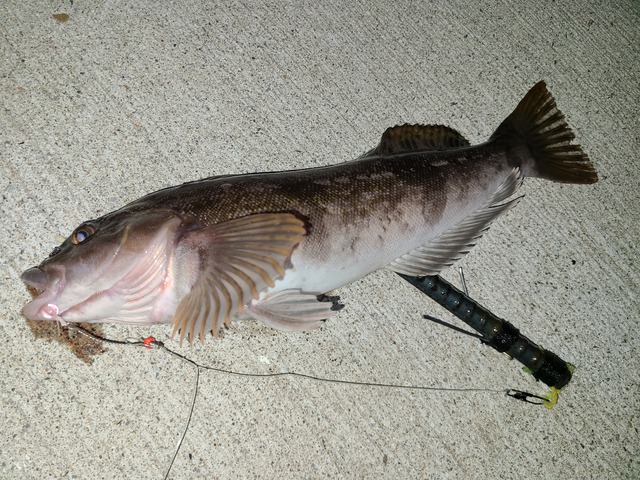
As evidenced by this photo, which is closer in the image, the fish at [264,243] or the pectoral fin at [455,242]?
the fish at [264,243]

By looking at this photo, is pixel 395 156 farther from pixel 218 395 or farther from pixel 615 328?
pixel 615 328

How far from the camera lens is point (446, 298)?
7.45 ft

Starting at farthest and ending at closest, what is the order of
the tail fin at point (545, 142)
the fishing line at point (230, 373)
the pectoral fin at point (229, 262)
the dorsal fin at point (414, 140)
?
1. the tail fin at point (545, 142)
2. the dorsal fin at point (414, 140)
3. the fishing line at point (230, 373)
4. the pectoral fin at point (229, 262)

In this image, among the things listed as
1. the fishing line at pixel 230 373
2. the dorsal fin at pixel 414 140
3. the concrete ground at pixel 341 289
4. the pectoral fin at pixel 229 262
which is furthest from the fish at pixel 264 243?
the concrete ground at pixel 341 289

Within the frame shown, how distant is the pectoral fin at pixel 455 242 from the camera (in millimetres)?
2205

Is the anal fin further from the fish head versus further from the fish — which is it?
the fish head

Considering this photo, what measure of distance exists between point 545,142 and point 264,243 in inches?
69.0

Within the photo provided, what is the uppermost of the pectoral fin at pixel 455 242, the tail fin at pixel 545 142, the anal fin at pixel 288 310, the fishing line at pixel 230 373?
the tail fin at pixel 545 142

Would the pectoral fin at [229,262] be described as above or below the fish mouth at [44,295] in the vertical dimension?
above

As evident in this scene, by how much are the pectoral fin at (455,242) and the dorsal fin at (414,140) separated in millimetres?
366

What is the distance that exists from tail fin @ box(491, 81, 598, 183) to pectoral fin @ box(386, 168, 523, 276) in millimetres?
177

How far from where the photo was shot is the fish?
178cm

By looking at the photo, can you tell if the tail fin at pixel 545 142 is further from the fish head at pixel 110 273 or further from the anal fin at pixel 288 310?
the fish head at pixel 110 273

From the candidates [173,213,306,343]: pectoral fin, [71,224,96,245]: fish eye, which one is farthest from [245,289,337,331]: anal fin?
[71,224,96,245]: fish eye
